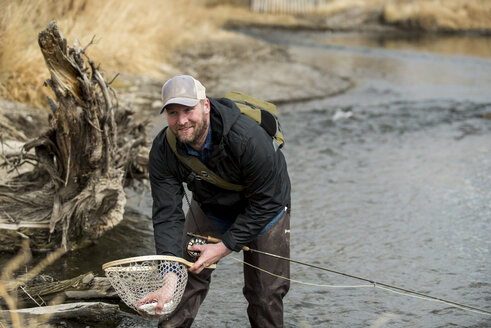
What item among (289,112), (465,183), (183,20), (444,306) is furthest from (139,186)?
(183,20)

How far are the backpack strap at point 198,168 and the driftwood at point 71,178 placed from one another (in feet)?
6.45

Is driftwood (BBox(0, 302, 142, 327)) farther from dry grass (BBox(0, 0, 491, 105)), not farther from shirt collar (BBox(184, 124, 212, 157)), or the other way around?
dry grass (BBox(0, 0, 491, 105))

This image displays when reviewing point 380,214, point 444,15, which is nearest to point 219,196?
point 380,214

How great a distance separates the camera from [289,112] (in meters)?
12.8

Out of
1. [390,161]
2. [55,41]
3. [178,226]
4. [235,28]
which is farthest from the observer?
[235,28]

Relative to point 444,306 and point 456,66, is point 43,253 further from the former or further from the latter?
point 456,66

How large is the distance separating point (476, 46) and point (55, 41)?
19.7 m

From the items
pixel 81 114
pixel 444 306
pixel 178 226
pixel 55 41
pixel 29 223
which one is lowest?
pixel 444 306

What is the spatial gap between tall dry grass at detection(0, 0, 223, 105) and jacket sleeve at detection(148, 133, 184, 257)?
2.17m

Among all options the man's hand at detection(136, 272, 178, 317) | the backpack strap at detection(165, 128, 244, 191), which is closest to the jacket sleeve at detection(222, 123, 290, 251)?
the backpack strap at detection(165, 128, 244, 191)

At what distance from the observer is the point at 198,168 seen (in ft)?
12.8

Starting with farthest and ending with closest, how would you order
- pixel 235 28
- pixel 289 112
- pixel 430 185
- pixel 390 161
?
pixel 235 28 < pixel 289 112 < pixel 390 161 < pixel 430 185

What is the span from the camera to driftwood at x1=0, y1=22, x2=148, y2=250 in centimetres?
568

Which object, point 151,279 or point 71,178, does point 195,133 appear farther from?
point 71,178
